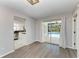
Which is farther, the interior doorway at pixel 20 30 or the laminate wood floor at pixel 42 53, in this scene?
the interior doorway at pixel 20 30

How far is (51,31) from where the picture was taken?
A: 7.34 meters

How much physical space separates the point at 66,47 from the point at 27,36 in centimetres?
291

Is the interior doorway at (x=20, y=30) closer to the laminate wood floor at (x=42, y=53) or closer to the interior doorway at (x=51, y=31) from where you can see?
the laminate wood floor at (x=42, y=53)

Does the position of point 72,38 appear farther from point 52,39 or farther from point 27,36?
point 27,36

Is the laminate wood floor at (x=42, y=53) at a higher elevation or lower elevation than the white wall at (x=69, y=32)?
lower

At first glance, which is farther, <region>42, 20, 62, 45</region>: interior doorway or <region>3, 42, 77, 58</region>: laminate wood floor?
<region>42, 20, 62, 45</region>: interior doorway

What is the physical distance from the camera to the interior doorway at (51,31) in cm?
686

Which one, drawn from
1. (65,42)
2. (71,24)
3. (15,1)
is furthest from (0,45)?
(71,24)

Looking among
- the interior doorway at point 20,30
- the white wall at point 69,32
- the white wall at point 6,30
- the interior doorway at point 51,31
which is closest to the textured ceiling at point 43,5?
the white wall at point 6,30

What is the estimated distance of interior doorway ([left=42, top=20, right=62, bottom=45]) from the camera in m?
6.86

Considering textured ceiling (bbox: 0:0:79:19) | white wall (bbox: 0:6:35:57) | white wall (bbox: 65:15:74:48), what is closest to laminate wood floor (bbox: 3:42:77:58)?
white wall (bbox: 0:6:35:57)

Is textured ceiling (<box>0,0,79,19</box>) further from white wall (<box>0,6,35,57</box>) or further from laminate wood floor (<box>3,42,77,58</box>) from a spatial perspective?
laminate wood floor (<box>3,42,77,58</box>)

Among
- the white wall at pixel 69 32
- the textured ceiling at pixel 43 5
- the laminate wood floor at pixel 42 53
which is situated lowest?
the laminate wood floor at pixel 42 53

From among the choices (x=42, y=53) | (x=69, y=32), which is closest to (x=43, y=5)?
(x=42, y=53)
